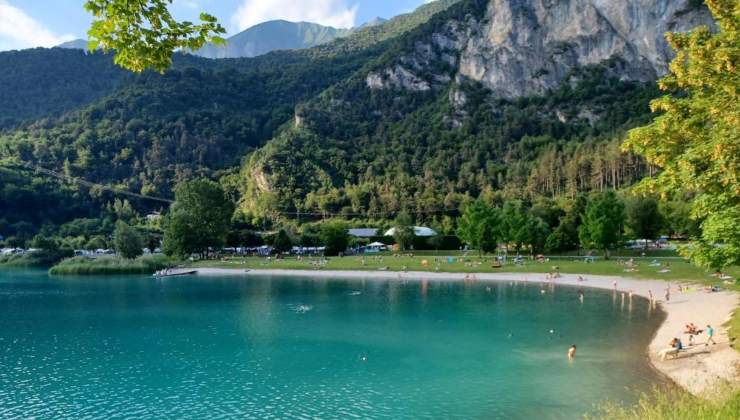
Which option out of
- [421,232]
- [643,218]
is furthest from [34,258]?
[643,218]

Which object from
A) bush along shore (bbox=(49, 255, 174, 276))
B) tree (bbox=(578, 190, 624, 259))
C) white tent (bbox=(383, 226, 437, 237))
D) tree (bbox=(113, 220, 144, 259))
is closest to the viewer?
tree (bbox=(578, 190, 624, 259))

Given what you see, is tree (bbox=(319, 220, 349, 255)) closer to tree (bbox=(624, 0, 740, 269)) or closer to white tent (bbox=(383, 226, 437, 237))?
white tent (bbox=(383, 226, 437, 237))

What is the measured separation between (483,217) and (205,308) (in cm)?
4796

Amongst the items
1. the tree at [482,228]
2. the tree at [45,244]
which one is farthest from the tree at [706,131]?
the tree at [45,244]

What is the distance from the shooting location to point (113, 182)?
18050 centimetres

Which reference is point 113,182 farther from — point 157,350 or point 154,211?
point 157,350

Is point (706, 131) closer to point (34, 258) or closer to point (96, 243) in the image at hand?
point (34, 258)

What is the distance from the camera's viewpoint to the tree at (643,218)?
83375mm

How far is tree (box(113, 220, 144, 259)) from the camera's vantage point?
97438 mm

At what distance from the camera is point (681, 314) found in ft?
131

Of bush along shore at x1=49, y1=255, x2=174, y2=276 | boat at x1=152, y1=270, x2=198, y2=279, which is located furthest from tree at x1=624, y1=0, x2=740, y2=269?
bush along shore at x1=49, y1=255, x2=174, y2=276

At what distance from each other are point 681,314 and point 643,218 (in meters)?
48.1

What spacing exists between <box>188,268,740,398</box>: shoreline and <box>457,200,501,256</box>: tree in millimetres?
13450

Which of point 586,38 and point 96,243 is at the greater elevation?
point 586,38
